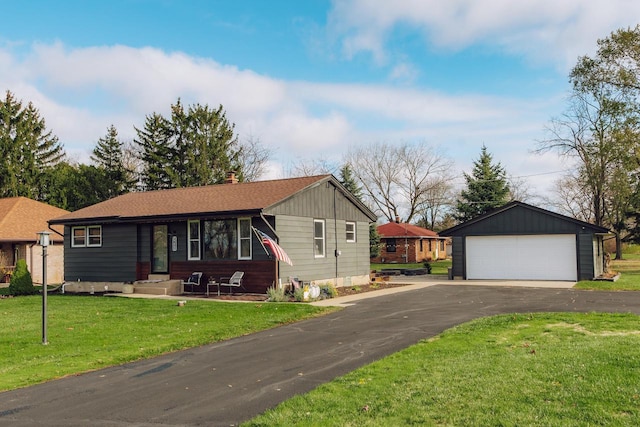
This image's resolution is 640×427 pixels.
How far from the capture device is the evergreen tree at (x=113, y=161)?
149ft

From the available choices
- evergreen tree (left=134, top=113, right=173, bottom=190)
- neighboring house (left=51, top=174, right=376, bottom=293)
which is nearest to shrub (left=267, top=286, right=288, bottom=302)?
neighboring house (left=51, top=174, right=376, bottom=293)

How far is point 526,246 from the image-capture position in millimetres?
25984

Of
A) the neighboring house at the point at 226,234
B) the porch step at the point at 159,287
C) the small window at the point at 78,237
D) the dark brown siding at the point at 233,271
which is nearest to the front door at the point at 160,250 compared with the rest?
the neighboring house at the point at 226,234

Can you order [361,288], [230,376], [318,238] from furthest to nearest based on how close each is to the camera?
[361,288], [318,238], [230,376]

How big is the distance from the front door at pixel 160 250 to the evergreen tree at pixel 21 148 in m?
24.6

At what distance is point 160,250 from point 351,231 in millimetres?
8160

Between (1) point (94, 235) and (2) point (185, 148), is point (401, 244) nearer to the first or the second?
(2) point (185, 148)

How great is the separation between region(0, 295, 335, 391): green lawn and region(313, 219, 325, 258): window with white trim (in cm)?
550

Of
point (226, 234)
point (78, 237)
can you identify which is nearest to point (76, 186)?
point (78, 237)

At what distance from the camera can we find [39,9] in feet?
48.9

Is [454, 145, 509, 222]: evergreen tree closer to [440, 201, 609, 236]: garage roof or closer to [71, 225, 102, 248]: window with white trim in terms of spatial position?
Answer: [440, 201, 609, 236]: garage roof

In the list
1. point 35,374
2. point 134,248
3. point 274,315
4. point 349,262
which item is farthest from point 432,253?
point 35,374

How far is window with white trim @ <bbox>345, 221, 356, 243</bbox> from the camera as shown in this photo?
2367 cm

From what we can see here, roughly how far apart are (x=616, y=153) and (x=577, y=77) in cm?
493
